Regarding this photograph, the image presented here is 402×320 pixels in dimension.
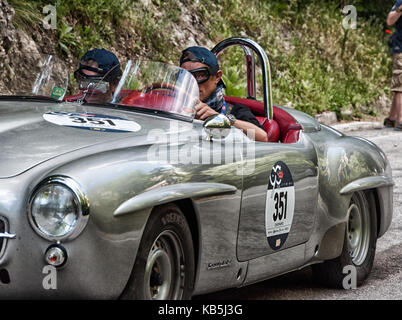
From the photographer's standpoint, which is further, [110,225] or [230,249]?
[230,249]

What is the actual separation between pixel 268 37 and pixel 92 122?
11.5 metres

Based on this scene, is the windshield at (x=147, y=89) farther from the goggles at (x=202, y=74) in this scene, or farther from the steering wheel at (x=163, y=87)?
the goggles at (x=202, y=74)

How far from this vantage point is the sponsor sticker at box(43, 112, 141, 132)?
4062 mm

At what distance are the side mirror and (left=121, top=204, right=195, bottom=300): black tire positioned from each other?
1.98ft

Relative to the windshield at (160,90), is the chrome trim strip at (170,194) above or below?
below

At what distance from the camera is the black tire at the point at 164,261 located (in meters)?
3.57

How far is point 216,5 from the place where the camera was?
48.7 ft

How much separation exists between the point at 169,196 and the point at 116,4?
8.76 metres

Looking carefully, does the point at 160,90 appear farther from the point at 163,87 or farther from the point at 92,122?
the point at 92,122

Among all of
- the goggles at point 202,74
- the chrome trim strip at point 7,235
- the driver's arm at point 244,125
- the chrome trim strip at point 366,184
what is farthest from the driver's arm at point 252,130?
the chrome trim strip at point 7,235

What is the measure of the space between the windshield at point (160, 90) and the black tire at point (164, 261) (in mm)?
945

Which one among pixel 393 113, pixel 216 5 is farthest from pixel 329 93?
pixel 216 5

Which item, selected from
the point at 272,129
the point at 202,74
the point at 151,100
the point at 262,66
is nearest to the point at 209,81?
the point at 202,74
